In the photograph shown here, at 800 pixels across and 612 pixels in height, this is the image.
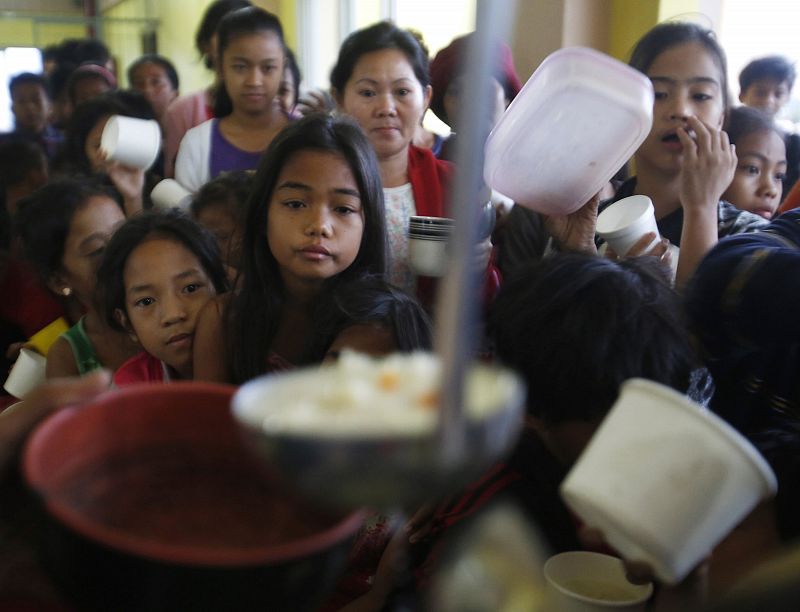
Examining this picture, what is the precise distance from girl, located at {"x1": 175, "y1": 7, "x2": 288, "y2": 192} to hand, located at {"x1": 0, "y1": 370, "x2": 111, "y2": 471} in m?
1.33

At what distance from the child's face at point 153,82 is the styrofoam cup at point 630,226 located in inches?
92.8

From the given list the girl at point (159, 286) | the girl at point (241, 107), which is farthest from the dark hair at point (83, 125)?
the girl at point (159, 286)

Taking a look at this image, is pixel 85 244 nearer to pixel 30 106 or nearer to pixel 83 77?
pixel 83 77

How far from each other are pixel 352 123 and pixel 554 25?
1.37 m

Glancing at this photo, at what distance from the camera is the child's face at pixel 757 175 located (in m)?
1.57

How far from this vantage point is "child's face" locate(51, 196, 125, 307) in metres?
1.54

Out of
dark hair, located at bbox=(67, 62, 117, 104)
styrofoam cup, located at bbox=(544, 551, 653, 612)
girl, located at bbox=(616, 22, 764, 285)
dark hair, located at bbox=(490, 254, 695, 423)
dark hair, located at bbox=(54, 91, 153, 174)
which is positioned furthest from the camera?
dark hair, located at bbox=(67, 62, 117, 104)

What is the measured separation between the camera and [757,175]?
1588 mm

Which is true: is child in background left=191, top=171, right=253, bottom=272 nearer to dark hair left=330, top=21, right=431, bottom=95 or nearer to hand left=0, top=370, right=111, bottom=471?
dark hair left=330, top=21, right=431, bottom=95

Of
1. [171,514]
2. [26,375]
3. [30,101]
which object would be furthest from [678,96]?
[30,101]

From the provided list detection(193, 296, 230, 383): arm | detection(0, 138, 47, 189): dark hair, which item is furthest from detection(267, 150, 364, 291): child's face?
detection(0, 138, 47, 189): dark hair

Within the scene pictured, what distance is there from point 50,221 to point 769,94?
1.99m

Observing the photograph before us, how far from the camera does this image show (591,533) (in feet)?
2.06

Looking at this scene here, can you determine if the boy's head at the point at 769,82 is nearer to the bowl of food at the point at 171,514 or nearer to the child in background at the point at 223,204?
the child in background at the point at 223,204
